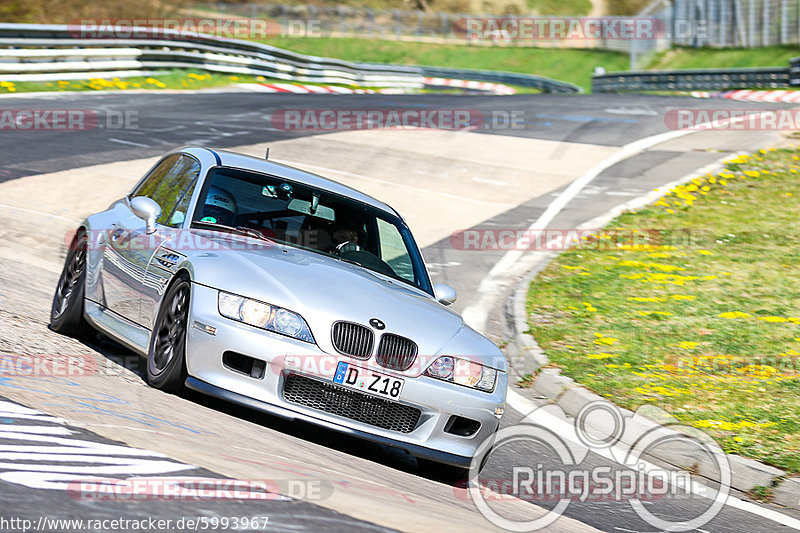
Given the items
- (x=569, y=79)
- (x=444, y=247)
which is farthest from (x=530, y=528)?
(x=569, y=79)

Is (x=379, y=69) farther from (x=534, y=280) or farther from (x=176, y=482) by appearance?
(x=176, y=482)

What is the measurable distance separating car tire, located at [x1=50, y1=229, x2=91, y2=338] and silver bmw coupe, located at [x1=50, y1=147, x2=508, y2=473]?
0.51ft

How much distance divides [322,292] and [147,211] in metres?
1.65

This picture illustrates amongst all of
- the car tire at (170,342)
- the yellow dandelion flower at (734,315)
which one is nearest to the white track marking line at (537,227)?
the yellow dandelion flower at (734,315)

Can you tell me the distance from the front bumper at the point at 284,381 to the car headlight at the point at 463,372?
0.05 metres

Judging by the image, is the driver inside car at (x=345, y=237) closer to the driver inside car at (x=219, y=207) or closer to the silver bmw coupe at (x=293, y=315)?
the silver bmw coupe at (x=293, y=315)

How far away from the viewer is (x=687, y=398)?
26.4ft

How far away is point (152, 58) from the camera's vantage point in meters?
27.3

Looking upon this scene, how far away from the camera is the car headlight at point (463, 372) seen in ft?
18.6

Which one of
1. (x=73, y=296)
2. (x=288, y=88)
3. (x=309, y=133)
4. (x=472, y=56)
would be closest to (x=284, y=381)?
(x=73, y=296)

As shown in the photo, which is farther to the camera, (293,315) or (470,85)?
(470,85)

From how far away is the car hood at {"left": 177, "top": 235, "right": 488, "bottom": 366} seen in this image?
5.52 m

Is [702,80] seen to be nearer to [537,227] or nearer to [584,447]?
[537,227]

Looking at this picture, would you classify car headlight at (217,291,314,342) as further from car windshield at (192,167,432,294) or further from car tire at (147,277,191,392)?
car windshield at (192,167,432,294)
